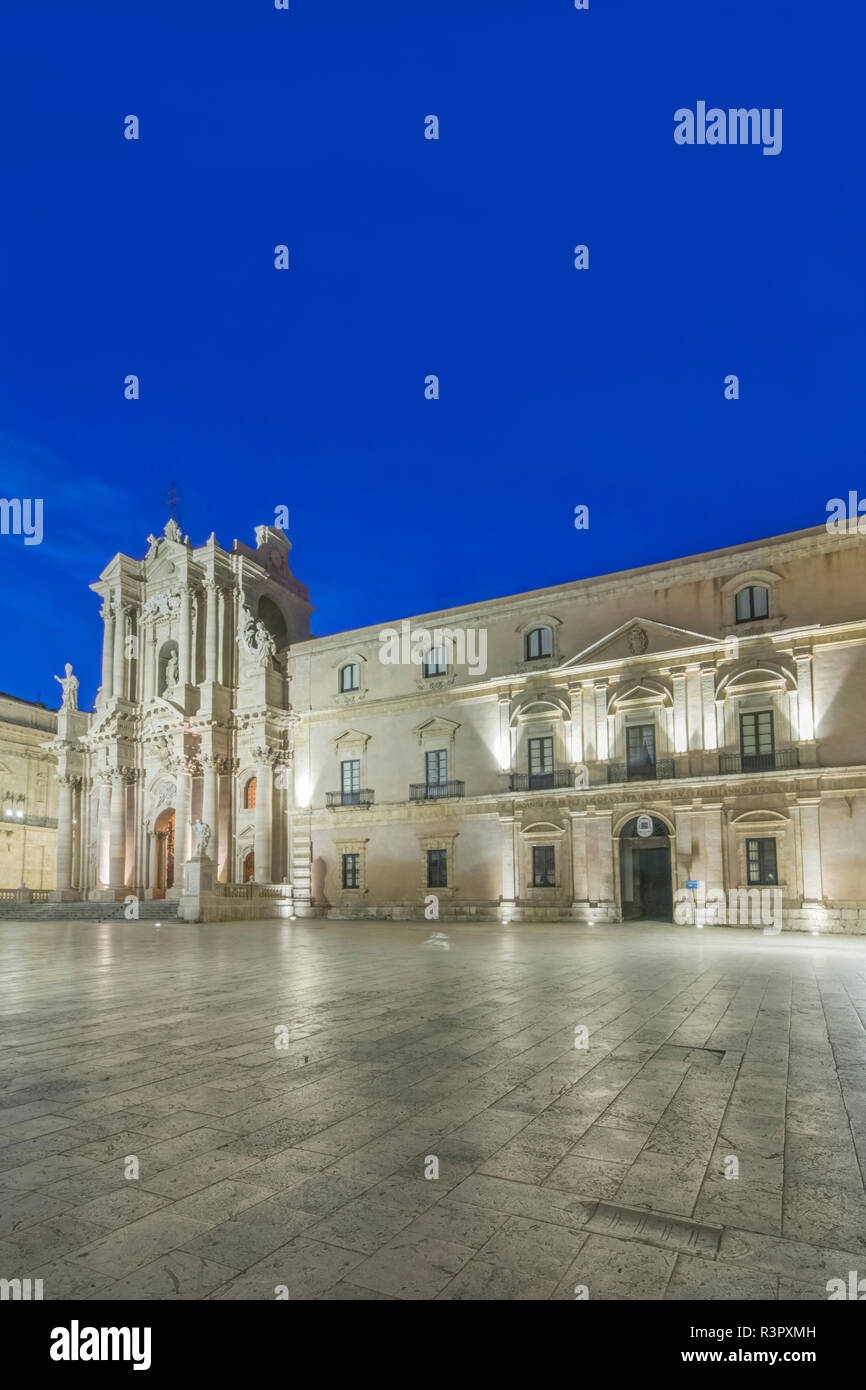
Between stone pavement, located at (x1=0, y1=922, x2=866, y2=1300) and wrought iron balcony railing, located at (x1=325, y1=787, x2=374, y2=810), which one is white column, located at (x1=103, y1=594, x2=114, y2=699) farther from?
stone pavement, located at (x1=0, y1=922, x2=866, y2=1300)

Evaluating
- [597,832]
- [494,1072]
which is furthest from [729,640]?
[494,1072]

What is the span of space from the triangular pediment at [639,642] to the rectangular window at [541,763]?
3.21m

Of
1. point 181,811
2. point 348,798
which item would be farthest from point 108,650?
point 348,798

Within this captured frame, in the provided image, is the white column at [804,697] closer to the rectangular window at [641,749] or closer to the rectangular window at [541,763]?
the rectangular window at [641,749]

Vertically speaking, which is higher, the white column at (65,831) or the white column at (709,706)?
the white column at (709,706)

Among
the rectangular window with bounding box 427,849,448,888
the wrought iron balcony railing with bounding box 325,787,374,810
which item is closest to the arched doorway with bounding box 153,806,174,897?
the wrought iron balcony railing with bounding box 325,787,374,810

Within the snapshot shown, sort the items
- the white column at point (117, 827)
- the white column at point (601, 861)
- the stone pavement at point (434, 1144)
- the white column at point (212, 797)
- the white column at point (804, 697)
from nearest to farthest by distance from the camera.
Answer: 1. the stone pavement at point (434, 1144)
2. the white column at point (804, 697)
3. the white column at point (601, 861)
4. the white column at point (212, 797)
5. the white column at point (117, 827)

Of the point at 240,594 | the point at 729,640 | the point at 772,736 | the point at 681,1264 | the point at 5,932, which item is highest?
the point at 240,594

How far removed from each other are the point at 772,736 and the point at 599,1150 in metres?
23.9

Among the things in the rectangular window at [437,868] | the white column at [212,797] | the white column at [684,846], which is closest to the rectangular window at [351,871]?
the rectangular window at [437,868]

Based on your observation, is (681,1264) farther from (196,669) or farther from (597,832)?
(196,669)

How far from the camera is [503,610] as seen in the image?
32.2m

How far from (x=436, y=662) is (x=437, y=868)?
8.67 metres

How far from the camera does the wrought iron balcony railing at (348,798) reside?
113 ft
